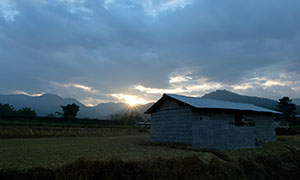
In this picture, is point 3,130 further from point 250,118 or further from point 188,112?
point 250,118

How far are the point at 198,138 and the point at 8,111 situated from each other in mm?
67931

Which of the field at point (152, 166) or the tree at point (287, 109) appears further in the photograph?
the tree at point (287, 109)

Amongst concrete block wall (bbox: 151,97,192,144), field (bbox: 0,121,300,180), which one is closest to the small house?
concrete block wall (bbox: 151,97,192,144)

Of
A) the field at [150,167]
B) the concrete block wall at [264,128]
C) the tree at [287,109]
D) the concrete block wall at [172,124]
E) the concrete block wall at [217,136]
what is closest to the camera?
the field at [150,167]

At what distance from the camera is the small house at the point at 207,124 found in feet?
47.5

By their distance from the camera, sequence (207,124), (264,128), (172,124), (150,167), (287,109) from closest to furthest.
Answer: (150,167), (207,124), (172,124), (264,128), (287,109)

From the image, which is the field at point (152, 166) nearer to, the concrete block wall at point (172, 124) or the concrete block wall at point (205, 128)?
the concrete block wall at point (205, 128)

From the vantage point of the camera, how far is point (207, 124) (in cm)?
1429

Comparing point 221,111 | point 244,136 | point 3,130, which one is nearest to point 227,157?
point 244,136

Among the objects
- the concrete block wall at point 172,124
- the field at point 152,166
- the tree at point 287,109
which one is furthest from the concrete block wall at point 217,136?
the tree at point 287,109

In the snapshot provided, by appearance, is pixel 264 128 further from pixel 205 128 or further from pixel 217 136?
pixel 205 128

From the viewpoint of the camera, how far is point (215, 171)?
9.16 meters

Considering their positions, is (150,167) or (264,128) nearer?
(150,167)

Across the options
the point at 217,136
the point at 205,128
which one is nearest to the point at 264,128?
the point at 217,136
